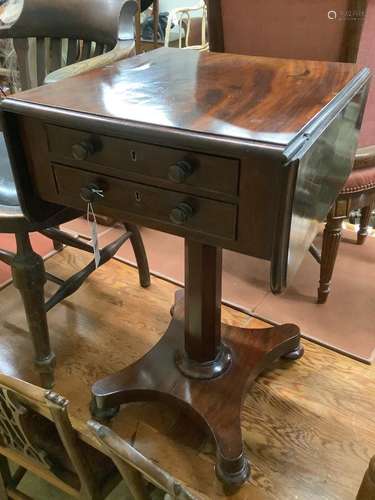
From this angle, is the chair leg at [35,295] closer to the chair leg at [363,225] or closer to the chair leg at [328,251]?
the chair leg at [328,251]

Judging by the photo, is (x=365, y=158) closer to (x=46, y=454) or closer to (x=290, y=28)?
(x=290, y=28)

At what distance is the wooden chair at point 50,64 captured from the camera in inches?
44.3

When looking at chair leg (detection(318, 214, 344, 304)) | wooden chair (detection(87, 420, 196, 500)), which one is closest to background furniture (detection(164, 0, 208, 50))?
chair leg (detection(318, 214, 344, 304))

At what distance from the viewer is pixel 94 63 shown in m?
1.15

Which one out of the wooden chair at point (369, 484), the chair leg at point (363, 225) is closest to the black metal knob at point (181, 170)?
the wooden chair at point (369, 484)

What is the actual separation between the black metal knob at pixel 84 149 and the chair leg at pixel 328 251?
32.6 inches

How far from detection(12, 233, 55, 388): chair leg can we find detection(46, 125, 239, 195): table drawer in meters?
0.36

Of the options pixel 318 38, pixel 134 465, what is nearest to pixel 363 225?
pixel 318 38

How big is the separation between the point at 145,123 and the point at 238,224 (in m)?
0.21

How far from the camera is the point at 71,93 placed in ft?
2.84

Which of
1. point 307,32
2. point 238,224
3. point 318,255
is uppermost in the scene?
point 307,32

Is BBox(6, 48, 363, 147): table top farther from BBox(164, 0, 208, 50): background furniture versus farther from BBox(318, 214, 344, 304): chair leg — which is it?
BBox(164, 0, 208, 50): background furniture

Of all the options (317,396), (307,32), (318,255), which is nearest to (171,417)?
(317,396)

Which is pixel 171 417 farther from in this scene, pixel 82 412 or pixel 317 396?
pixel 317 396
